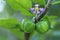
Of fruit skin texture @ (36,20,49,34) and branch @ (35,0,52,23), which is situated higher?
branch @ (35,0,52,23)

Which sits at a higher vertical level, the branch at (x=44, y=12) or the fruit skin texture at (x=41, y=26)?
the branch at (x=44, y=12)

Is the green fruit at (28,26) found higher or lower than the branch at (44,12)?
lower

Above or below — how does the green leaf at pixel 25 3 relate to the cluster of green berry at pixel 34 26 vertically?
above

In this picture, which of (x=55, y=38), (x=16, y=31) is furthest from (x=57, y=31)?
(x=16, y=31)

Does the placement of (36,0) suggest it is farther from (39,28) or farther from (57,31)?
(57,31)

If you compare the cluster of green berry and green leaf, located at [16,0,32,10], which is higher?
green leaf, located at [16,0,32,10]

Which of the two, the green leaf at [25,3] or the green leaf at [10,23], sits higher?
the green leaf at [25,3]

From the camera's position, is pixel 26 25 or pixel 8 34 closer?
pixel 26 25

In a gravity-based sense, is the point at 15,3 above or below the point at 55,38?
above

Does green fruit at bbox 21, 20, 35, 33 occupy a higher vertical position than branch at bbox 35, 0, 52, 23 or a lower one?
lower

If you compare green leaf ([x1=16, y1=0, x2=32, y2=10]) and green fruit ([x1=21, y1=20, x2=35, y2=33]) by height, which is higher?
green leaf ([x1=16, y1=0, x2=32, y2=10])
